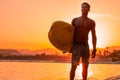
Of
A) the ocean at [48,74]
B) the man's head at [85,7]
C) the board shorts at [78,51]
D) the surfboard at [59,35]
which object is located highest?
the man's head at [85,7]

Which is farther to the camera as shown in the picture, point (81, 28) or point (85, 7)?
point (81, 28)

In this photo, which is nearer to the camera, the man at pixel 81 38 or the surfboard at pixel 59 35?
the man at pixel 81 38

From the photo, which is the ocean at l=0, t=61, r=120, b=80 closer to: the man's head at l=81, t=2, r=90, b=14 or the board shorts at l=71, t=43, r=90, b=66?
the board shorts at l=71, t=43, r=90, b=66

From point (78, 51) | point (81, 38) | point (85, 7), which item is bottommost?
point (78, 51)

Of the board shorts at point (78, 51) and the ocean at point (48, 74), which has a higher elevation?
the board shorts at point (78, 51)

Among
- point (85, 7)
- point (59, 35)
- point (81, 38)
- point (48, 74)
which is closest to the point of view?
point (85, 7)

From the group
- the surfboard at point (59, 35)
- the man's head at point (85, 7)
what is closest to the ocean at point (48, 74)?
the surfboard at point (59, 35)

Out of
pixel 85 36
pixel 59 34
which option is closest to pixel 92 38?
pixel 85 36

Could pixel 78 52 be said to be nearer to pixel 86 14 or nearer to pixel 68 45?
pixel 68 45

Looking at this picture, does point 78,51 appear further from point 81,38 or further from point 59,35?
point 59,35

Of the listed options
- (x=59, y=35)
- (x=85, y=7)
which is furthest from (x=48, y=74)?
(x=85, y=7)

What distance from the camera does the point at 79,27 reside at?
34.5 ft

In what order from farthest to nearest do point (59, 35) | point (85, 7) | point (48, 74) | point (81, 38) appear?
point (48, 74) < point (59, 35) < point (81, 38) < point (85, 7)

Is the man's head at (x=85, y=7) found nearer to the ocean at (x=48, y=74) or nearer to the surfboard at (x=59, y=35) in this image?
the surfboard at (x=59, y=35)
